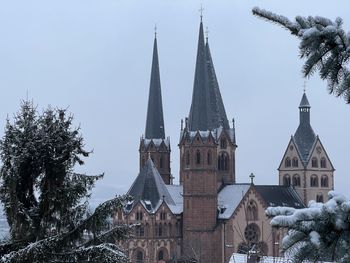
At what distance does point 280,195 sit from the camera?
5588cm

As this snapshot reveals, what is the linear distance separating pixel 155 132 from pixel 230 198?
914 centimetres

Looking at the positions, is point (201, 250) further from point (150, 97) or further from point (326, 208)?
point (326, 208)

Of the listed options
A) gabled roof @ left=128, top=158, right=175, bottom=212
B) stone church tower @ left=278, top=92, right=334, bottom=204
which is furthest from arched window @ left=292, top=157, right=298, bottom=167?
gabled roof @ left=128, top=158, right=175, bottom=212

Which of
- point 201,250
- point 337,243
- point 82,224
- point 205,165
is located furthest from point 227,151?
point 337,243

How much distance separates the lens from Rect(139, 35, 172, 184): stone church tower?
54.7 meters

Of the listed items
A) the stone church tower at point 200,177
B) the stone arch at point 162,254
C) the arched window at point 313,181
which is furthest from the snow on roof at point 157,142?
the arched window at point 313,181

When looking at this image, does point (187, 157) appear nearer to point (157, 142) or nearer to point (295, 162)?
point (157, 142)

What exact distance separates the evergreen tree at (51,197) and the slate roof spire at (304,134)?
50401mm

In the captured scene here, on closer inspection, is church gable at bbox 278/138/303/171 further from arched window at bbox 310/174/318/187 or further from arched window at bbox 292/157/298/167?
arched window at bbox 310/174/318/187

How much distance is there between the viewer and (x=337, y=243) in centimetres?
331

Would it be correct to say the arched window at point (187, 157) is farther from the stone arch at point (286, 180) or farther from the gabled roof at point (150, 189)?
the stone arch at point (286, 180)

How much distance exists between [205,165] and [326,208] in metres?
46.0

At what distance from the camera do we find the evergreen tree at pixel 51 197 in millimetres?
9078

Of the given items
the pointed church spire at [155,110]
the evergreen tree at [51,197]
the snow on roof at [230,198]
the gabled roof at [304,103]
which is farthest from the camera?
the gabled roof at [304,103]
